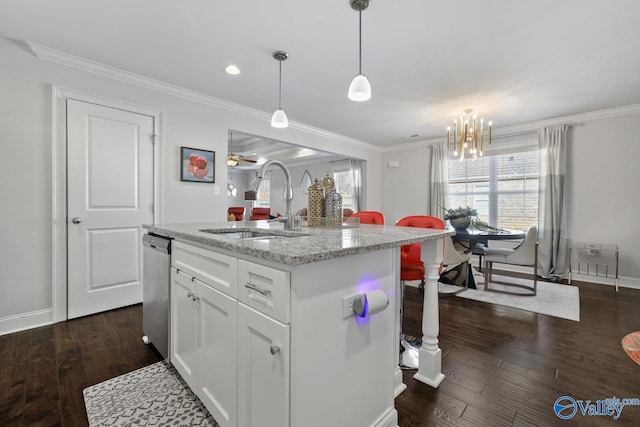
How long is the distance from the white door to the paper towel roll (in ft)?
9.28

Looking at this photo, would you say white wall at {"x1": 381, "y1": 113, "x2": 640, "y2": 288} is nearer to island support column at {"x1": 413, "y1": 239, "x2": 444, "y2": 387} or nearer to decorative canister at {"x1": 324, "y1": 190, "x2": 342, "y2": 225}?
island support column at {"x1": 413, "y1": 239, "x2": 444, "y2": 387}

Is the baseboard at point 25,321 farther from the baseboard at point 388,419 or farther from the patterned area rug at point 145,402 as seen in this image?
the baseboard at point 388,419

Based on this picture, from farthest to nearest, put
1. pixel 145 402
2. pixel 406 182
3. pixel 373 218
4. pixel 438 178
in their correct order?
pixel 406 182 → pixel 438 178 → pixel 373 218 → pixel 145 402

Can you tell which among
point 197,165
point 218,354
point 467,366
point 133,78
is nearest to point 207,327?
point 218,354

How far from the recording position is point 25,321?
7.82 feet

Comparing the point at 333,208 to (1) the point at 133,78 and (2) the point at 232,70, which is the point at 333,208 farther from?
(1) the point at 133,78

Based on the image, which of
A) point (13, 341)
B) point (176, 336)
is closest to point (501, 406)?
point (176, 336)

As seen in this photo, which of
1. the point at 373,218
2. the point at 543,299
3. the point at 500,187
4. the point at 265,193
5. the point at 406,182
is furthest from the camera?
the point at 265,193

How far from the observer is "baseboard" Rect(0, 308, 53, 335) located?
230cm

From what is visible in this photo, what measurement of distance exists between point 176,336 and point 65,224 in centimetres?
187

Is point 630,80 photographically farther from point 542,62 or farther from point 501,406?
point 501,406

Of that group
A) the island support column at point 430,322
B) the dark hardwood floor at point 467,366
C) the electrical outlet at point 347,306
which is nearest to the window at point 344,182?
the dark hardwood floor at point 467,366

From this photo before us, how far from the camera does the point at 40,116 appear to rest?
2.45 m

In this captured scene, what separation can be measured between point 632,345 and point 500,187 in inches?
131
